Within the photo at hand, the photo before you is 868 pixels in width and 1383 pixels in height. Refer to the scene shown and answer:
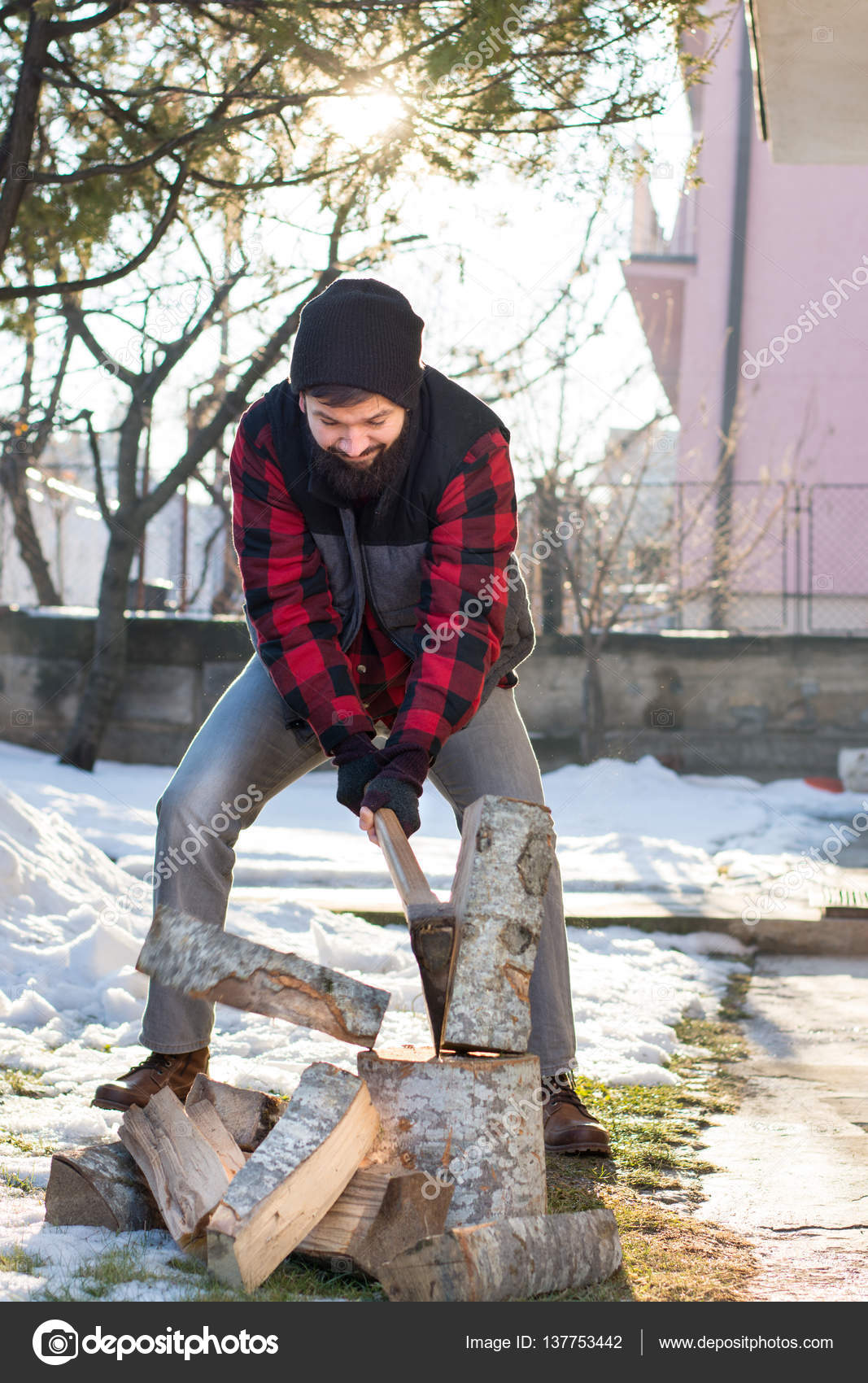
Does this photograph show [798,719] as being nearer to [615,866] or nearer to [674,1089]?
[615,866]

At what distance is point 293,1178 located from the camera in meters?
1.85

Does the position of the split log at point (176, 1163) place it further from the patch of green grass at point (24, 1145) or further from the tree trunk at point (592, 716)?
the tree trunk at point (592, 716)

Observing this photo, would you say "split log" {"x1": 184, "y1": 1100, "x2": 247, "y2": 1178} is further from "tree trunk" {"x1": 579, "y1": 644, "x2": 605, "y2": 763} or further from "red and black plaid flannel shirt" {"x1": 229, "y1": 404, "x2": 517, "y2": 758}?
"tree trunk" {"x1": 579, "y1": 644, "x2": 605, "y2": 763}

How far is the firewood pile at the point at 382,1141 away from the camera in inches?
72.4

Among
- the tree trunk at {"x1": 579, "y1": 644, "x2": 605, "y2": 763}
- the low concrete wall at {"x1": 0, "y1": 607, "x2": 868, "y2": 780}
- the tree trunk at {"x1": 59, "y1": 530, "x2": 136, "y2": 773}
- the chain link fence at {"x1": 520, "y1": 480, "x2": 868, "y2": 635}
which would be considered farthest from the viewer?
the chain link fence at {"x1": 520, "y1": 480, "x2": 868, "y2": 635}

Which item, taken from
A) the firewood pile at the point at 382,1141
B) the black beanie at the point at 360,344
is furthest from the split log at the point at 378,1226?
the black beanie at the point at 360,344

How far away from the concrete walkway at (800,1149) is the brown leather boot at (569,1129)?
224 millimetres

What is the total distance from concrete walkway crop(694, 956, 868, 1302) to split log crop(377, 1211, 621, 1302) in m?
0.27

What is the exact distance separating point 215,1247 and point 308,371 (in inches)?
60.4

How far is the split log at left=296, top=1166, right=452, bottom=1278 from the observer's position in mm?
1941

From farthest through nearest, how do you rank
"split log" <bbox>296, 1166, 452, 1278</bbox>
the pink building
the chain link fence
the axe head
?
the pink building
the chain link fence
the axe head
"split log" <bbox>296, 1166, 452, 1278</bbox>

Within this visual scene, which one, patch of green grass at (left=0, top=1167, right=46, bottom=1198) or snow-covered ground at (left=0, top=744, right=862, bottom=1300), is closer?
patch of green grass at (left=0, top=1167, right=46, bottom=1198)

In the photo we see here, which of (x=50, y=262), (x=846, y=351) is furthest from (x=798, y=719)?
(x=50, y=262)

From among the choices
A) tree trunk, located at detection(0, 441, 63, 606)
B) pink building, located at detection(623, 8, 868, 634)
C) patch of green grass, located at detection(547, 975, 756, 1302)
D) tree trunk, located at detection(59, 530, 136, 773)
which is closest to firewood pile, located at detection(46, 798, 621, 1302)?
patch of green grass, located at detection(547, 975, 756, 1302)
